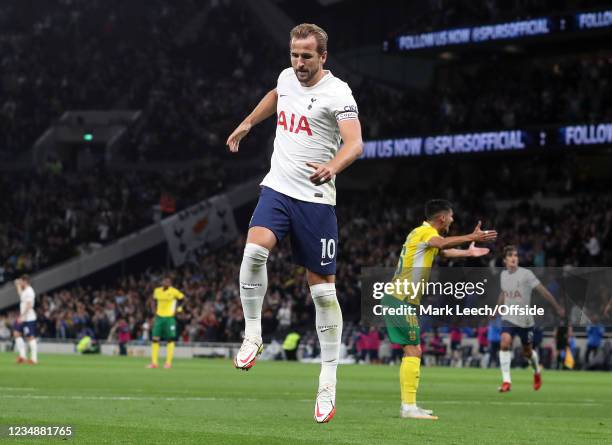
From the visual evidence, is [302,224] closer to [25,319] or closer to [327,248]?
[327,248]

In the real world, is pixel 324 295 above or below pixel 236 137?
below

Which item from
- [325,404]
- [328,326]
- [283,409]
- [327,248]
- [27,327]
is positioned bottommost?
[283,409]

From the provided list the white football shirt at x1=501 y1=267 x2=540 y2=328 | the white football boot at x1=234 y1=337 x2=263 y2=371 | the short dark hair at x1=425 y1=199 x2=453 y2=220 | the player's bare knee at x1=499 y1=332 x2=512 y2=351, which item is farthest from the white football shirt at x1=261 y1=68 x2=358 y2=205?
the player's bare knee at x1=499 y1=332 x2=512 y2=351

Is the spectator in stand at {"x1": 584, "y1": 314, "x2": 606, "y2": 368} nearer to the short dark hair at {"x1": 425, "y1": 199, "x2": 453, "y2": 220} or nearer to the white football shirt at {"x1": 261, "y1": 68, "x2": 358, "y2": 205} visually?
the short dark hair at {"x1": 425, "y1": 199, "x2": 453, "y2": 220}

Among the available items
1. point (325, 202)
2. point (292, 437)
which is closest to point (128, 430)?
point (292, 437)

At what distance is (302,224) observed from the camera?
9.43 m

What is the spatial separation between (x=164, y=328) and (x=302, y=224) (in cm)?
2221

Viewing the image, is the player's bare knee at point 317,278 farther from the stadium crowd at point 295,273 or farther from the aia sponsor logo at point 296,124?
the stadium crowd at point 295,273

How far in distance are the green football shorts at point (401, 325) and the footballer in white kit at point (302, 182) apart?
14.0ft

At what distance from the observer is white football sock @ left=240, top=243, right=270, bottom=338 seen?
30.6 feet

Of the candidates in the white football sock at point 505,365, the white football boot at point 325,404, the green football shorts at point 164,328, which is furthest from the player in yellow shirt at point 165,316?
the white football boot at point 325,404

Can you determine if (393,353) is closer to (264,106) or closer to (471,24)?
(471,24)

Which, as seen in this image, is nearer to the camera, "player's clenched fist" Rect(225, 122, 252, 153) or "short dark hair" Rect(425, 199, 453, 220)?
"player's clenched fist" Rect(225, 122, 252, 153)

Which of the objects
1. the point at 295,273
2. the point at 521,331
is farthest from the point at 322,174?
the point at 295,273
